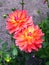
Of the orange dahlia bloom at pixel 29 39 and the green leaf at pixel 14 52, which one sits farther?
the green leaf at pixel 14 52

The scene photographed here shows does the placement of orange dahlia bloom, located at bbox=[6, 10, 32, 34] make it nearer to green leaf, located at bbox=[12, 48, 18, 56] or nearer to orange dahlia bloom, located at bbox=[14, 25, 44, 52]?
orange dahlia bloom, located at bbox=[14, 25, 44, 52]

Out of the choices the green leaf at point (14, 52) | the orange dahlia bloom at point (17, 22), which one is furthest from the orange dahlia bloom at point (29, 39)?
the green leaf at point (14, 52)

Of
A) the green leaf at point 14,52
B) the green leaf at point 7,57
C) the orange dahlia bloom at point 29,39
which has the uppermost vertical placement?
the orange dahlia bloom at point 29,39

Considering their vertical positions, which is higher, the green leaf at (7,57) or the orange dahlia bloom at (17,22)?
the orange dahlia bloom at (17,22)

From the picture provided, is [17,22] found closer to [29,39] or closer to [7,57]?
[29,39]

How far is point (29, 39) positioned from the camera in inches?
77.2

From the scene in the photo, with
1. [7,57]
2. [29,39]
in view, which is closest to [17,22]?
[29,39]

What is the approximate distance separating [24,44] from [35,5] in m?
1.55

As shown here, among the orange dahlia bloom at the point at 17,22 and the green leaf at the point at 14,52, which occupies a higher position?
the orange dahlia bloom at the point at 17,22

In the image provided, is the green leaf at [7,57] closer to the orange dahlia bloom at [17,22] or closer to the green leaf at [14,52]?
the green leaf at [14,52]

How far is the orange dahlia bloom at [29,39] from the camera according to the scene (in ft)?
6.37

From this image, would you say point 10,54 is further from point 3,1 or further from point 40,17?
point 3,1

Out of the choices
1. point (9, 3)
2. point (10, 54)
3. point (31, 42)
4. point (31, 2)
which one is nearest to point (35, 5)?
point (31, 2)

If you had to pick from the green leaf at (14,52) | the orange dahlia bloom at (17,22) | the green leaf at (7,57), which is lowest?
the green leaf at (7,57)
